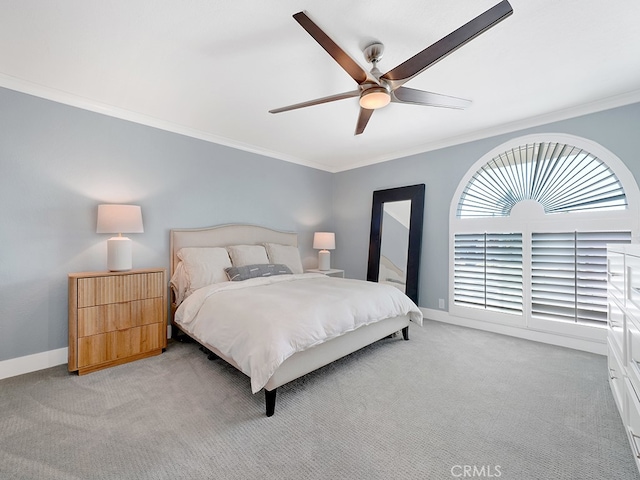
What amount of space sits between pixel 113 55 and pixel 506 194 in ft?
13.6

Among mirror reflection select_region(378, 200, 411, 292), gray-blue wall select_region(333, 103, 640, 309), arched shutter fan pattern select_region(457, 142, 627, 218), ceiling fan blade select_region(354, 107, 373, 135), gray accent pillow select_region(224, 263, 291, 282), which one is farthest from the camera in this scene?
mirror reflection select_region(378, 200, 411, 292)

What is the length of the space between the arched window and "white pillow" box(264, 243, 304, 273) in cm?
218

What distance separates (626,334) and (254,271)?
3.06 metres

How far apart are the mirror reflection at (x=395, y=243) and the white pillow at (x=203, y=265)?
2.39m

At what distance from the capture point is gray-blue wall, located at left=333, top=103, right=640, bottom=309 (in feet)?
9.02

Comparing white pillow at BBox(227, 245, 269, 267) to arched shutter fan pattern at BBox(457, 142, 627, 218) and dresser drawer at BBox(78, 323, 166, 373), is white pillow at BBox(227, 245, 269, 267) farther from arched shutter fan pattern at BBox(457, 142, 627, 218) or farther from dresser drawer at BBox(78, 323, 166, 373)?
arched shutter fan pattern at BBox(457, 142, 627, 218)

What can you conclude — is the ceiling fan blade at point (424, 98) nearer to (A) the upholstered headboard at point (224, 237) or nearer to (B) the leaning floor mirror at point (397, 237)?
(B) the leaning floor mirror at point (397, 237)

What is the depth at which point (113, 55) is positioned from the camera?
2.11m

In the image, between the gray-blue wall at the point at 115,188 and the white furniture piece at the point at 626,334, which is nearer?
the white furniture piece at the point at 626,334

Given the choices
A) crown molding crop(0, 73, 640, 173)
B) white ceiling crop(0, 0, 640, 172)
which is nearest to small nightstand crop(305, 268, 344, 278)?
crown molding crop(0, 73, 640, 173)

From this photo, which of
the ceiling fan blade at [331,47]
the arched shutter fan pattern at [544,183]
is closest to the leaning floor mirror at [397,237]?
the arched shutter fan pattern at [544,183]

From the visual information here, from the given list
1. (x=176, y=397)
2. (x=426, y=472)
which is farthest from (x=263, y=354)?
(x=426, y=472)

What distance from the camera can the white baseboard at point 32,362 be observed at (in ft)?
7.72

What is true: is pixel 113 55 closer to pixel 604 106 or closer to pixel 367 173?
pixel 367 173
